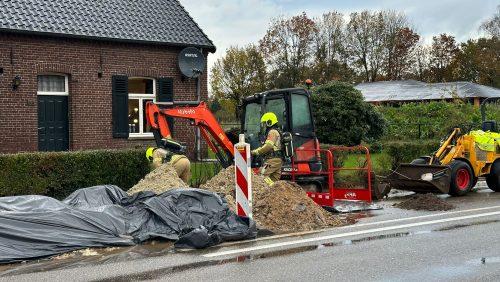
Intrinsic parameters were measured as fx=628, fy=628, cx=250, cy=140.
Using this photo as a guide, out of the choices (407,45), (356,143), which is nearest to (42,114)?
(356,143)

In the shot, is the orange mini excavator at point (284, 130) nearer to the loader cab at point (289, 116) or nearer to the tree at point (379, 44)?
the loader cab at point (289, 116)

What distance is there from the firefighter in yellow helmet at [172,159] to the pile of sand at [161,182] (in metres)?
0.57

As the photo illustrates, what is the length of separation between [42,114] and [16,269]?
1156 cm

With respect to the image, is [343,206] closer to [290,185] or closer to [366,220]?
[366,220]

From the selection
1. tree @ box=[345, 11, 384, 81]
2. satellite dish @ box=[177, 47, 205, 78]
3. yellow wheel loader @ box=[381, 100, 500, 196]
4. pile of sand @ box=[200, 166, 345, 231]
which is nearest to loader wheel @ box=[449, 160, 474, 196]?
yellow wheel loader @ box=[381, 100, 500, 196]

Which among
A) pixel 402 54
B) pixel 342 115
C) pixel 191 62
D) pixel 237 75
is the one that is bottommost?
pixel 342 115

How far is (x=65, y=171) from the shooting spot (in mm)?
12672

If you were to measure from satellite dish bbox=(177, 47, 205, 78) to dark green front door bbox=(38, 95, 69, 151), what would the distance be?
3.99 meters

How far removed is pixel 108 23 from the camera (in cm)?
1978

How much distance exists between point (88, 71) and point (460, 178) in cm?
1115

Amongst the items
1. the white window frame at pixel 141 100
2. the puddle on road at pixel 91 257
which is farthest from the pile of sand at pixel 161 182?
the white window frame at pixel 141 100

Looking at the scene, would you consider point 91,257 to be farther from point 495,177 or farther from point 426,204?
point 495,177

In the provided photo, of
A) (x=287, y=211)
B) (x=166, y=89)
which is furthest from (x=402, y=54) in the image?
(x=287, y=211)

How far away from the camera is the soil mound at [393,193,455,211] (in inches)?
497
